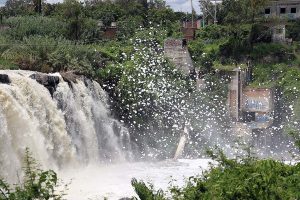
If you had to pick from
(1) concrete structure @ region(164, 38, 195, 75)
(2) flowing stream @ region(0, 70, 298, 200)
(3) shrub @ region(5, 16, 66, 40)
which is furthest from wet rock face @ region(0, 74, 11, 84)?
(1) concrete structure @ region(164, 38, 195, 75)

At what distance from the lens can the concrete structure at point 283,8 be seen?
1226 inches

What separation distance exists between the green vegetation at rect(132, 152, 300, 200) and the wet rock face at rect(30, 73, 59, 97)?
8600mm

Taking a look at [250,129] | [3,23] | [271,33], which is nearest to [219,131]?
[250,129]

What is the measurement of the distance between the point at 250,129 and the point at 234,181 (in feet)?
46.8

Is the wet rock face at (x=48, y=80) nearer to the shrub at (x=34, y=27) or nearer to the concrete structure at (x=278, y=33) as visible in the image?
the shrub at (x=34, y=27)

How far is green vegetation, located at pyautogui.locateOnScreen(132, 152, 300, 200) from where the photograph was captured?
889cm

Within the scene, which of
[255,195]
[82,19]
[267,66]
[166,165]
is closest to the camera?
[255,195]

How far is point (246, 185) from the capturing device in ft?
29.4

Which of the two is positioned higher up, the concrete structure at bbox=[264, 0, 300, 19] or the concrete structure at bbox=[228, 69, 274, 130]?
the concrete structure at bbox=[264, 0, 300, 19]

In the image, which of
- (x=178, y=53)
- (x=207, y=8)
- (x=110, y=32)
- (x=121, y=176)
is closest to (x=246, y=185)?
(x=121, y=176)

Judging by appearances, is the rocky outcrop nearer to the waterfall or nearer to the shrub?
the waterfall

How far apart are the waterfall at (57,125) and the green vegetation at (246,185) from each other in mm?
6694

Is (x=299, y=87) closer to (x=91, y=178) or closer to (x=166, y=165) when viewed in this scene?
(x=166, y=165)

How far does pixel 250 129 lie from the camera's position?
23328 mm
